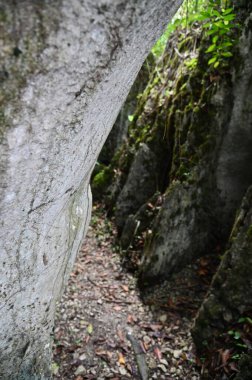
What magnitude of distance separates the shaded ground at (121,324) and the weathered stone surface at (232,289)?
430 millimetres

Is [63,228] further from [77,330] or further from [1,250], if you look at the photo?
[77,330]

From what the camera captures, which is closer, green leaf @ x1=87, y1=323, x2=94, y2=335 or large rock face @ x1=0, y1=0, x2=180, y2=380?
large rock face @ x1=0, y1=0, x2=180, y2=380

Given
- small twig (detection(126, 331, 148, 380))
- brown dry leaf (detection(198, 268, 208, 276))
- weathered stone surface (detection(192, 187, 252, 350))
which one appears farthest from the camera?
brown dry leaf (detection(198, 268, 208, 276))

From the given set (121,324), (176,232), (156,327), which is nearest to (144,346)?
(156,327)

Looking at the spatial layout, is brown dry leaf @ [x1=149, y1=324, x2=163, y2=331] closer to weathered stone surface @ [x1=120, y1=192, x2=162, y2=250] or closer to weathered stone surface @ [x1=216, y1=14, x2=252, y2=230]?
weathered stone surface @ [x1=120, y1=192, x2=162, y2=250]

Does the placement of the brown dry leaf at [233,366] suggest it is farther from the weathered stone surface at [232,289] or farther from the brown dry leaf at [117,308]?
the brown dry leaf at [117,308]

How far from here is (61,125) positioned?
57.7 inches

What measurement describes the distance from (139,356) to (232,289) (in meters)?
1.53

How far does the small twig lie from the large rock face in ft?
6.81

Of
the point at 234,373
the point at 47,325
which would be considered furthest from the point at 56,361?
the point at 234,373

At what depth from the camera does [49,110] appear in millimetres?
1377

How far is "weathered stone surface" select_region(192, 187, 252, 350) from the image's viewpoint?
335 cm

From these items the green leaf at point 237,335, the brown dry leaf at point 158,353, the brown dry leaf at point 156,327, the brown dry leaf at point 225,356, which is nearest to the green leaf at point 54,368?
the brown dry leaf at point 158,353

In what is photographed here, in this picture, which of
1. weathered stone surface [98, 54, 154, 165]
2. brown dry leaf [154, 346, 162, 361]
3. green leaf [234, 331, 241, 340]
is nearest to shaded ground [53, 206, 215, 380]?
brown dry leaf [154, 346, 162, 361]
